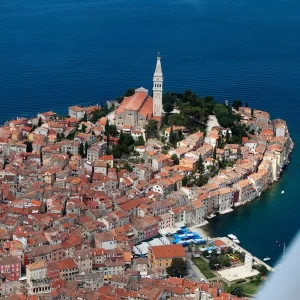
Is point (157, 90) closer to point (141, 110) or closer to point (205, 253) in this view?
point (141, 110)

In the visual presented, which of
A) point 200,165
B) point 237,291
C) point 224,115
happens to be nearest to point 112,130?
point 200,165

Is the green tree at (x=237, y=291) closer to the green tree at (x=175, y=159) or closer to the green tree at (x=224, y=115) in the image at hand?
the green tree at (x=175, y=159)

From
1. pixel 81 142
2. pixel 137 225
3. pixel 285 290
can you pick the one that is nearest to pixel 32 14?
pixel 81 142

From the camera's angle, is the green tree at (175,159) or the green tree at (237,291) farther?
the green tree at (175,159)

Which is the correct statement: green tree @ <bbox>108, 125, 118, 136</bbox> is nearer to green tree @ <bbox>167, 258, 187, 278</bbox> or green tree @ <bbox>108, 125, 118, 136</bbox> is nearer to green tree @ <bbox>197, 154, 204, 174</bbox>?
green tree @ <bbox>197, 154, 204, 174</bbox>

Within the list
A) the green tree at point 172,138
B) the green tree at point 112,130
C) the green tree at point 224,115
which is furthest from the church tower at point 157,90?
the green tree at point 224,115

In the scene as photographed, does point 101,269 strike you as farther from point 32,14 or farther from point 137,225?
point 32,14
